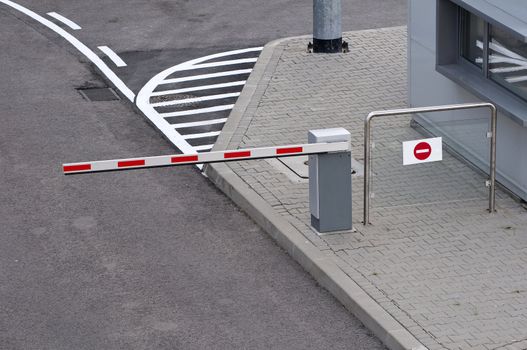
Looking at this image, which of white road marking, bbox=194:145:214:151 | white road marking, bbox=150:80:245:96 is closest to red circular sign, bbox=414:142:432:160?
white road marking, bbox=194:145:214:151

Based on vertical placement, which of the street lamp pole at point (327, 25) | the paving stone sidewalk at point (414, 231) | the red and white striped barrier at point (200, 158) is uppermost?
the red and white striped barrier at point (200, 158)

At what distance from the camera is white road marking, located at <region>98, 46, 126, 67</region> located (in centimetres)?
1977

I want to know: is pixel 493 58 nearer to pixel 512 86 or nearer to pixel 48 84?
pixel 512 86

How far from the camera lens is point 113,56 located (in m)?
20.2

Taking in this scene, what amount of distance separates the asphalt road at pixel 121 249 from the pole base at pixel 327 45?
7.09 ft

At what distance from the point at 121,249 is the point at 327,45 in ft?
24.6

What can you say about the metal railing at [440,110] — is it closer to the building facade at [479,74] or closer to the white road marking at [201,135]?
the building facade at [479,74]

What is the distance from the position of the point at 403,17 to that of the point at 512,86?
812 cm

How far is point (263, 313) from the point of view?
455 inches

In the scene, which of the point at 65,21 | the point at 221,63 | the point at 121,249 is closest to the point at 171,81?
the point at 221,63

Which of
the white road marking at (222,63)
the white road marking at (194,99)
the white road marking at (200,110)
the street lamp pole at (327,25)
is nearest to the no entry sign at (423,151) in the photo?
the white road marking at (200,110)

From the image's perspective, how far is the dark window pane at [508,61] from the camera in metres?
13.5

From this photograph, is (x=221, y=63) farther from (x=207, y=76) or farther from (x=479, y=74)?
(x=479, y=74)

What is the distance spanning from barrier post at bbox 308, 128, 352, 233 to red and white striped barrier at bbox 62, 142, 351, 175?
9 centimetres
